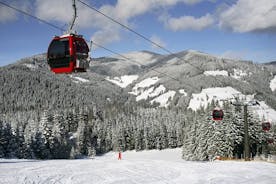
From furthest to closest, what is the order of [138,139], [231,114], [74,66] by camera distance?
[138,139] → [231,114] → [74,66]

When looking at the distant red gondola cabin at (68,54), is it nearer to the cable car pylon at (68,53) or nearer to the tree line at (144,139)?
the cable car pylon at (68,53)

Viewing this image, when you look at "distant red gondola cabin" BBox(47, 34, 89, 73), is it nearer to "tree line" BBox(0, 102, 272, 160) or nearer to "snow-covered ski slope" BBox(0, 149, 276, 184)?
"snow-covered ski slope" BBox(0, 149, 276, 184)

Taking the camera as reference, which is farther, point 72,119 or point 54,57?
point 72,119

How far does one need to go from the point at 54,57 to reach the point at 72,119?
422 feet

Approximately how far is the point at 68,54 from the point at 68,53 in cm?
5

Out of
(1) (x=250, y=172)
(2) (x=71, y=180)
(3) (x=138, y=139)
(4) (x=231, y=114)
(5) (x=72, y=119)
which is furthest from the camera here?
(5) (x=72, y=119)

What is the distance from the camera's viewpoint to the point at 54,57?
19.0 m

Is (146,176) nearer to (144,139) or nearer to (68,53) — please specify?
(68,53)

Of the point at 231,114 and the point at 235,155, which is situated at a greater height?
the point at 231,114

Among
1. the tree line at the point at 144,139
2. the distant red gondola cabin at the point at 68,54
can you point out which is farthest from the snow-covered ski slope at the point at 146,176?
the tree line at the point at 144,139

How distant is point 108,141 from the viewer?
124m

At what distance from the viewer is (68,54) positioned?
18500mm

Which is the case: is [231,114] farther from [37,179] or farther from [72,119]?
[72,119]

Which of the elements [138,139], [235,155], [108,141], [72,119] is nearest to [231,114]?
[235,155]
